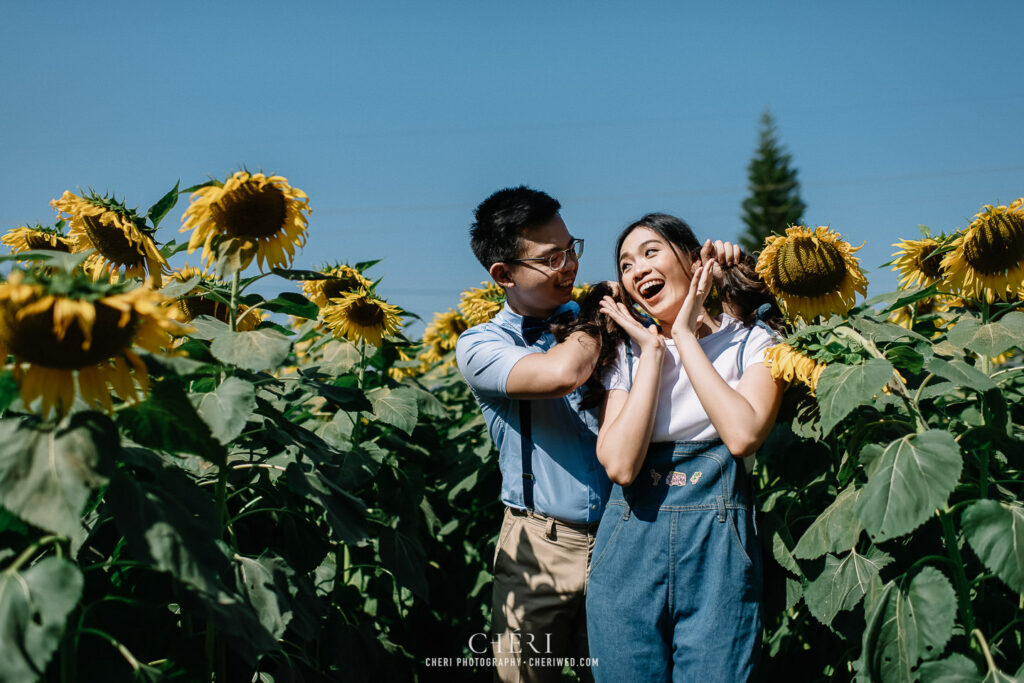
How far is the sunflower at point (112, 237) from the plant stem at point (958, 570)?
84.8 inches

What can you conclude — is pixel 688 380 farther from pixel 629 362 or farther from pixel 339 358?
pixel 339 358

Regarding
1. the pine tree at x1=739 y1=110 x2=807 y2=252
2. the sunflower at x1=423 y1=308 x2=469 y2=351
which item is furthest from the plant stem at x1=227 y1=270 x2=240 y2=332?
Answer: the pine tree at x1=739 y1=110 x2=807 y2=252

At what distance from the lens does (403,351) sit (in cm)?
378

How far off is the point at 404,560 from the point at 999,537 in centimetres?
185

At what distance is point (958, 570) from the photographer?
1.95 meters

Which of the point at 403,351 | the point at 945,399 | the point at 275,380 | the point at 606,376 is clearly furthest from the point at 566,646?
the point at 403,351

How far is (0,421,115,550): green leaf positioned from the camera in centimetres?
135

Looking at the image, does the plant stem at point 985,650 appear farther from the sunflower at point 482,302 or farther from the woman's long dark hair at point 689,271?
the sunflower at point 482,302

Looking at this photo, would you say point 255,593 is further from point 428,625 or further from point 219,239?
point 428,625

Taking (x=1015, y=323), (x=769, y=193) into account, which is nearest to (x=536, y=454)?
(x=1015, y=323)

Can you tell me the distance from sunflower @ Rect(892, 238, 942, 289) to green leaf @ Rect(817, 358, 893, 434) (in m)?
1.03

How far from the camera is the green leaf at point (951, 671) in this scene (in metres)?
1.86

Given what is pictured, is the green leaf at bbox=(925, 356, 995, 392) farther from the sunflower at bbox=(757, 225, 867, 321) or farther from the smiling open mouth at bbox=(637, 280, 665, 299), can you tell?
the smiling open mouth at bbox=(637, 280, 665, 299)

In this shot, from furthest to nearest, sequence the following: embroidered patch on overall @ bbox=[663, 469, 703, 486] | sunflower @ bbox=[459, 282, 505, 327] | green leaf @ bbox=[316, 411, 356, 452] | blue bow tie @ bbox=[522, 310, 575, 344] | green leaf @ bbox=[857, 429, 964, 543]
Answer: sunflower @ bbox=[459, 282, 505, 327], green leaf @ bbox=[316, 411, 356, 452], blue bow tie @ bbox=[522, 310, 575, 344], embroidered patch on overall @ bbox=[663, 469, 703, 486], green leaf @ bbox=[857, 429, 964, 543]
